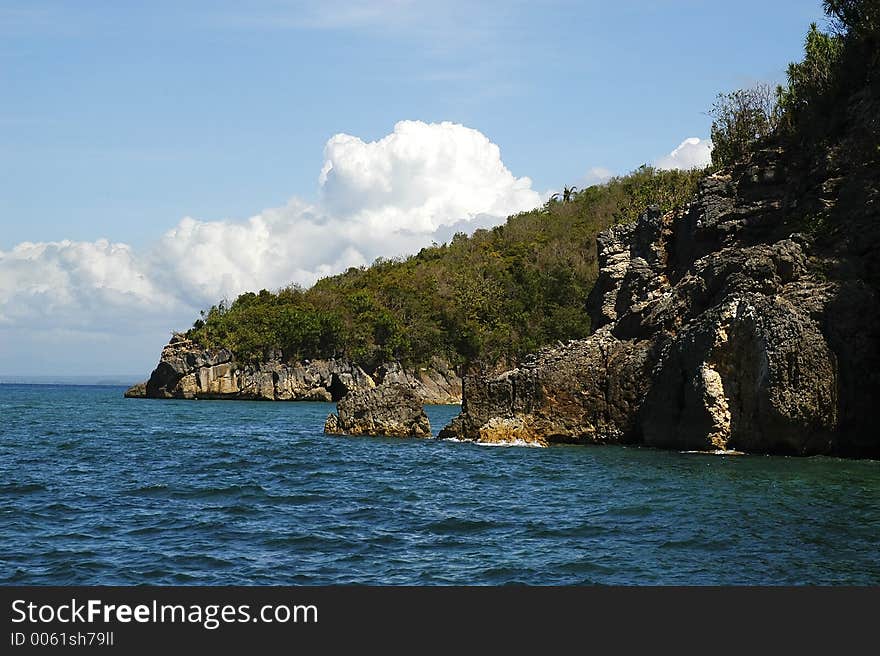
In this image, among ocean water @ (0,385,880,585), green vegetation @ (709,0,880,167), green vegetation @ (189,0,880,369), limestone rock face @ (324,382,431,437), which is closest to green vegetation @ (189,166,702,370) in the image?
green vegetation @ (189,0,880,369)

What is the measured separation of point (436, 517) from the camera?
22.8 metres

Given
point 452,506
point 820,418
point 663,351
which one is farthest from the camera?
point 663,351

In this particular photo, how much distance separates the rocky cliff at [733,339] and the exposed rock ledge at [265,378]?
197 ft

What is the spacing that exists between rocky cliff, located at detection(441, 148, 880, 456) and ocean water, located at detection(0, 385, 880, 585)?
6.23ft

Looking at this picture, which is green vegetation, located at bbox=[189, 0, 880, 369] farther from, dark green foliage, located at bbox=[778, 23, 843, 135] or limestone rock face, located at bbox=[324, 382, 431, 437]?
limestone rock face, located at bbox=[324, 382, 431, 437]

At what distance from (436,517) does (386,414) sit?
78.5 feet

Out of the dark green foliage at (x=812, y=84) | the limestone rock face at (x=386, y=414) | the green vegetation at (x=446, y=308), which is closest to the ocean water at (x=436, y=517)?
the limestone rock face at (x=386, y=414)

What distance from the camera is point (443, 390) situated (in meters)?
110

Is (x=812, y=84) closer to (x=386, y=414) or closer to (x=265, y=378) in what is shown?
(x=386, y=414)

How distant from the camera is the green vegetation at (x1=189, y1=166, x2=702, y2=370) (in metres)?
107

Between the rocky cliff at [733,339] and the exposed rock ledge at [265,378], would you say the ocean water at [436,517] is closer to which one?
the rocky cliff at [733,339]
